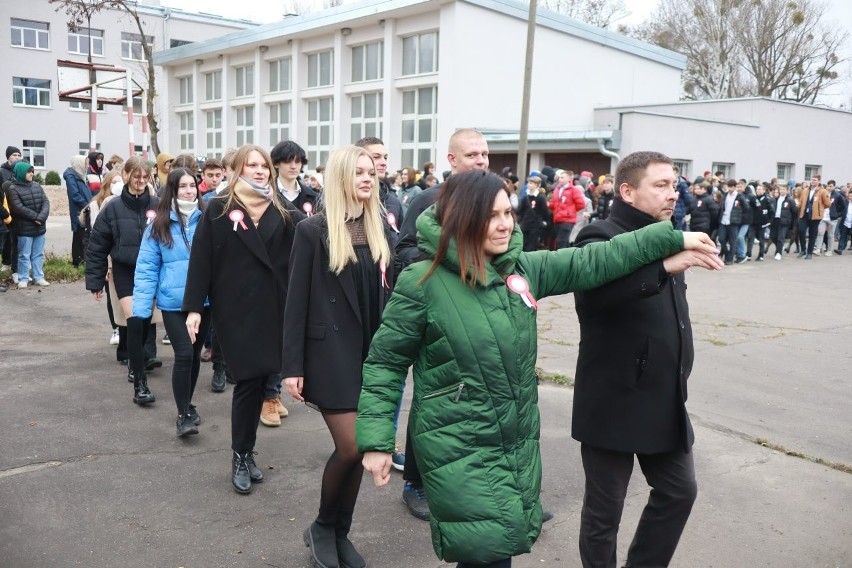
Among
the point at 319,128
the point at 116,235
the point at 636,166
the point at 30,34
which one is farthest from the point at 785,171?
the point at 30,34

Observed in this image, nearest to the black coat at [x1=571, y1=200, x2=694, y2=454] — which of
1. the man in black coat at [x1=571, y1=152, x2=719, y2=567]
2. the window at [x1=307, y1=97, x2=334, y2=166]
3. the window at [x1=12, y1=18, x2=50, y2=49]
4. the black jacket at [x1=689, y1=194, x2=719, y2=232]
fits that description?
the man in black coat at [x1=571, y1=152, x2=719, y2=567]

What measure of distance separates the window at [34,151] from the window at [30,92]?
89.8 inches

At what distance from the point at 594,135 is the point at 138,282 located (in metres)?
19.7

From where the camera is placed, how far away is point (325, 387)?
12.2ft

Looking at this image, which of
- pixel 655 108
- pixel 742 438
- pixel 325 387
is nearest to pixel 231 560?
pixel 325 387

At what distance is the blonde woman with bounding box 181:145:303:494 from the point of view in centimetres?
475

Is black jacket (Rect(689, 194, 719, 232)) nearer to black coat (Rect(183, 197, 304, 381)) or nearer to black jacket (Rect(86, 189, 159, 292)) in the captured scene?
black jacket (Rect(86, 189, 159, 292))

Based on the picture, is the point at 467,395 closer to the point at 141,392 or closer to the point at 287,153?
the point at 287,153

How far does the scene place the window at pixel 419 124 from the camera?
26125 mm

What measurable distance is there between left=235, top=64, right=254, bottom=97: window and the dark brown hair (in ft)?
108

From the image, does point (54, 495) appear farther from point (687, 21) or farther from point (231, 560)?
point (687, 21)

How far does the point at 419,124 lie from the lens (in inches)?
1049

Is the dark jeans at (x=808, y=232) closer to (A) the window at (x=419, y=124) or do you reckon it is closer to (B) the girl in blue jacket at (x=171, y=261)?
(A) the window at (x=419, y=124)

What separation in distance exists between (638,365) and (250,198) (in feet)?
9.00
